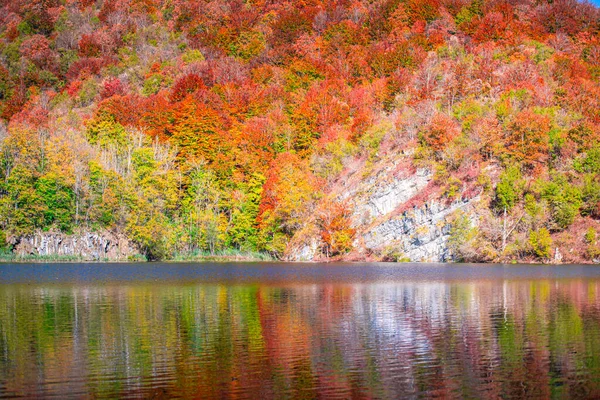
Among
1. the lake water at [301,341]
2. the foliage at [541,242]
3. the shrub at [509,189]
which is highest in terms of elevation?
the shrub at [509,189]

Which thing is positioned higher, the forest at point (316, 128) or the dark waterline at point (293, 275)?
the forest at point (316, 128)

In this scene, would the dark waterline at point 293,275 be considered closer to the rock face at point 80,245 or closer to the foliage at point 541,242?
the foliage at point 541,242

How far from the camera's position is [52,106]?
6156 inches

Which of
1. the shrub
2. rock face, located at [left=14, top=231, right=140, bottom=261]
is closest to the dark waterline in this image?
the shrub

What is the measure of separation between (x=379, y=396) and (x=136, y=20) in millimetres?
187727

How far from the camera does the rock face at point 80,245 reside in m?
95.0

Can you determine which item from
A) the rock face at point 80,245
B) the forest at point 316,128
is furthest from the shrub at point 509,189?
the rock face at point 80,245

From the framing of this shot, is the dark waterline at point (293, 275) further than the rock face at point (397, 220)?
No

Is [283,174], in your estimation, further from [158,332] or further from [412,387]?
[412,387]

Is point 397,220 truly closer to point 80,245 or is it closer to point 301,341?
point 80,245

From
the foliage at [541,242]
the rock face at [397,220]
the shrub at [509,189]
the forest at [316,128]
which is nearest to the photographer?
the foliage at [541,242]

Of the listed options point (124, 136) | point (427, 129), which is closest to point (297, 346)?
point (427, 129)

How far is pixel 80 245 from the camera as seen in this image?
96.5 metres

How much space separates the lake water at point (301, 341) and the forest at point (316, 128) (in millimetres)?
42466
